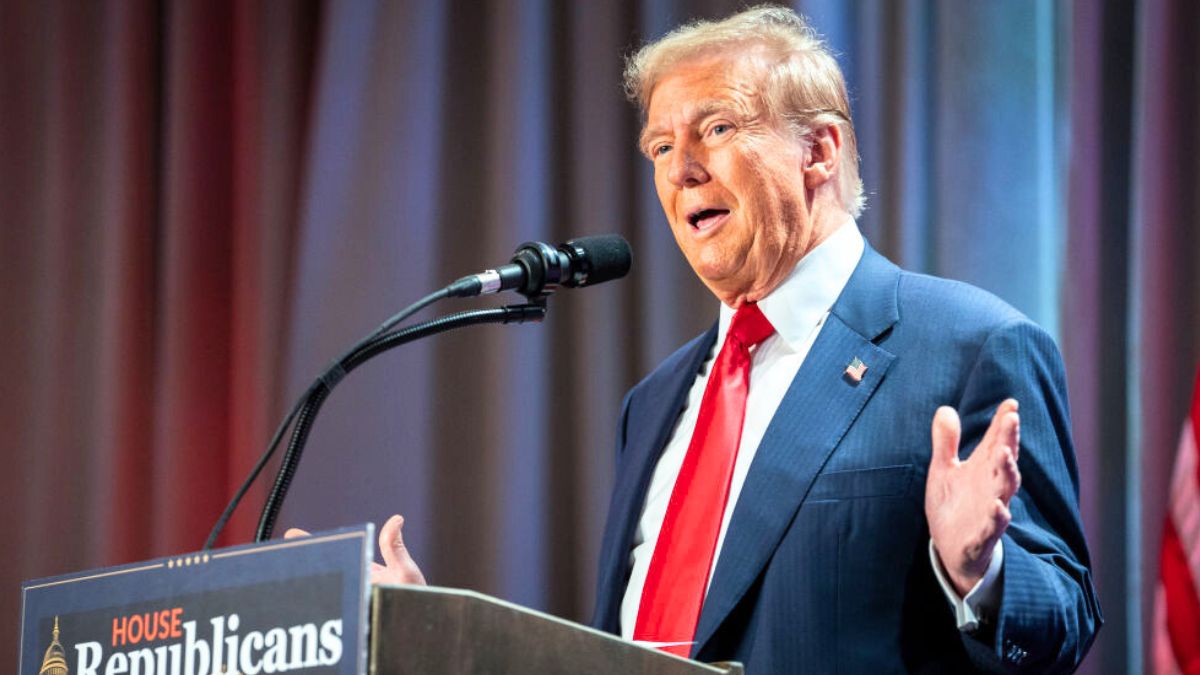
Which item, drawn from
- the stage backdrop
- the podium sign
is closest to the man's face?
the stage backdrop

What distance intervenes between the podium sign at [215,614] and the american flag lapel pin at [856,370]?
3.22 ft

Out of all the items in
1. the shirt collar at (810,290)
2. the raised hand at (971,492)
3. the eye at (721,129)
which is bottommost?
the raised hand at (971,492)

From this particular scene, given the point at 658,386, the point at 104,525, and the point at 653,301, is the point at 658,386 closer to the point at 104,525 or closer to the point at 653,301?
the point at 653,301

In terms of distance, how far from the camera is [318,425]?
3.12 meters

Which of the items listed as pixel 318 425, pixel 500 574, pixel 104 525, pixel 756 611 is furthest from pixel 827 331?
pixel 104 525

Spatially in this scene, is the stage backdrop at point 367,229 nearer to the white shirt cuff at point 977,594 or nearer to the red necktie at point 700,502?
the red necktie at point 700,502

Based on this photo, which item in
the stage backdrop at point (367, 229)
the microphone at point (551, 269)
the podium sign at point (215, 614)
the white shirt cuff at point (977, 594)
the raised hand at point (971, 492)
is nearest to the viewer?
the podium sign at point (215, 614)

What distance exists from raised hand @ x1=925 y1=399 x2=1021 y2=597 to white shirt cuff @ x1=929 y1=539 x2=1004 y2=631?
1 centimetres

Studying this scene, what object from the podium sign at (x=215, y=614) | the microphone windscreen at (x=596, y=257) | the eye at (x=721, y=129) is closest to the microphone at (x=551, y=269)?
the microphone windscreen at (x=596, y=257)

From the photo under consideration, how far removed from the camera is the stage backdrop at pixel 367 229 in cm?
277

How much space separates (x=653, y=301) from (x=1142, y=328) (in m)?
1.03

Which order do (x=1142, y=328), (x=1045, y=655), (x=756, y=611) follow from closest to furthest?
(x=1045, y=655), (x=756, y=611), (x=1142, y=328)

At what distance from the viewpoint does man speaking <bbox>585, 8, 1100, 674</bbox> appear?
1.60m

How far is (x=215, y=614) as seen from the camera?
3.80 ft
